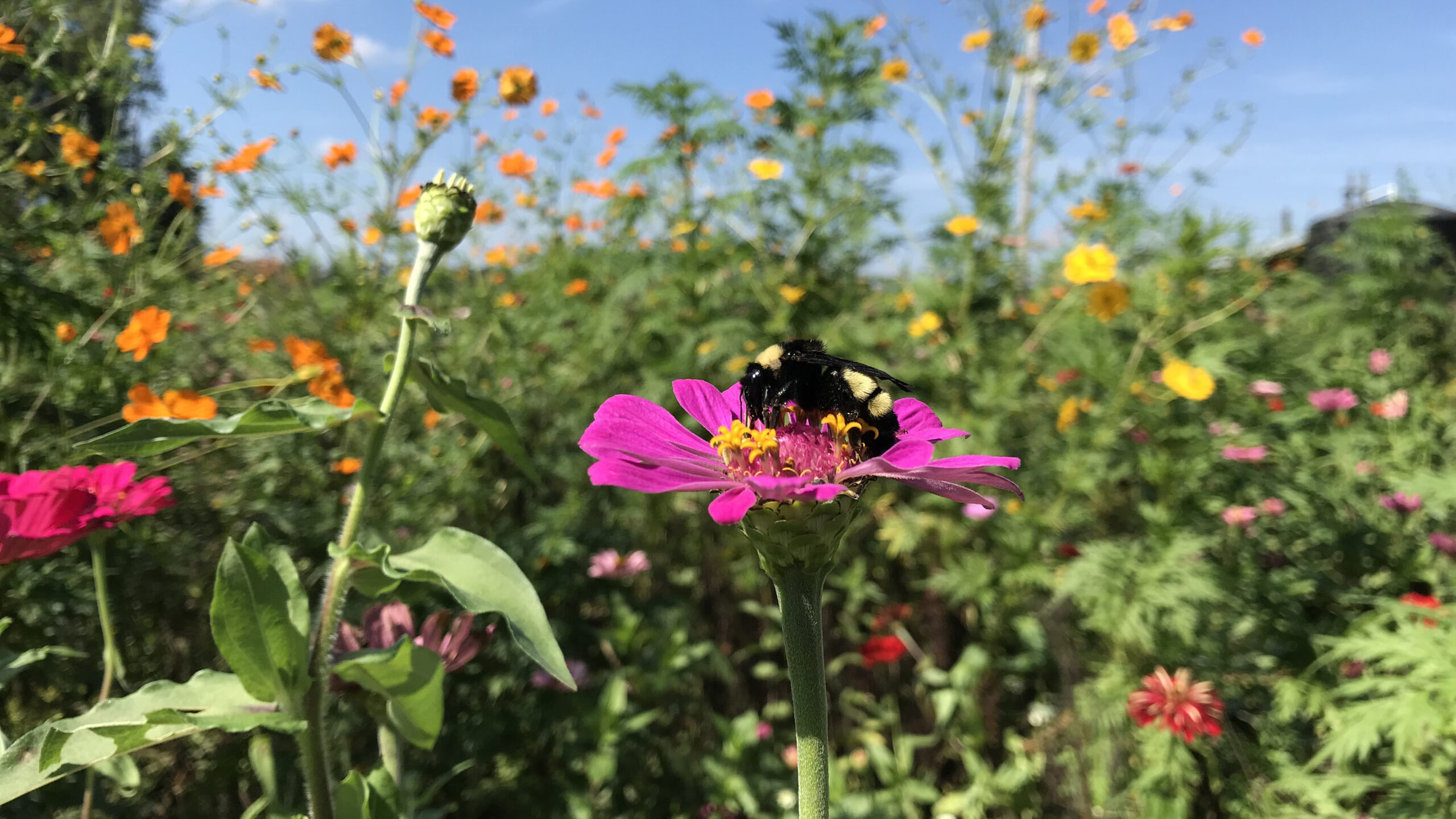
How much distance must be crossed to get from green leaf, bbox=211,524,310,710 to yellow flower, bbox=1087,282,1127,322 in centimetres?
218

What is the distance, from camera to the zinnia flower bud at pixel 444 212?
0.72 m

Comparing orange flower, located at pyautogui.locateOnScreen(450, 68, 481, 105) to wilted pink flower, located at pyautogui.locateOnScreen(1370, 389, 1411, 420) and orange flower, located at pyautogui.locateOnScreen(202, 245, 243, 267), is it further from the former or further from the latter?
wilted pink flower, located at pyautogui.locateOnScreen(1370, 389, 1411, 420)

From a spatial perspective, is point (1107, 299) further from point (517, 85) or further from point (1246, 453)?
point (517, 85)

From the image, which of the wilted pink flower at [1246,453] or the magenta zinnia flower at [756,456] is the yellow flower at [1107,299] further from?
the magenta zinnia flower at [756,456]

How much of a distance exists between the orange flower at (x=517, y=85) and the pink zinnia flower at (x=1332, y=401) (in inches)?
109

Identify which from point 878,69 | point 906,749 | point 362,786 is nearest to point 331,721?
point 362,786

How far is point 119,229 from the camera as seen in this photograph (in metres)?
1.53

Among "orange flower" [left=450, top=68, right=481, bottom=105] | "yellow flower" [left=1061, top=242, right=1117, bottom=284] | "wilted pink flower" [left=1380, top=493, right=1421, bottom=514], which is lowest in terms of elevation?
"wilted pink flower" [left=1380, top=493, right=1421, bottom=514]

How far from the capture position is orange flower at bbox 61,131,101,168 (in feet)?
5.03

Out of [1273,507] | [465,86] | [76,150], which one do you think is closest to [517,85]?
[465,86]

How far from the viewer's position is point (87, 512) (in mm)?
709

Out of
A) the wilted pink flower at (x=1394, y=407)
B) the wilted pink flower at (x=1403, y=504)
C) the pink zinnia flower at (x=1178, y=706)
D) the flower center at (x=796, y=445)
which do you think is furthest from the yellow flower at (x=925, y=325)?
the flower center at (x=796, y=445)

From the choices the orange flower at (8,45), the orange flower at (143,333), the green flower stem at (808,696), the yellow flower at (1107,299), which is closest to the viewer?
the green flower stem at (808,696)

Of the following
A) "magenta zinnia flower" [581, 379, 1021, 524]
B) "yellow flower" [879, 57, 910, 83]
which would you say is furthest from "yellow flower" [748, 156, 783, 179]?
"magenta zinnia flower" [581, 379, 1021, 524]
